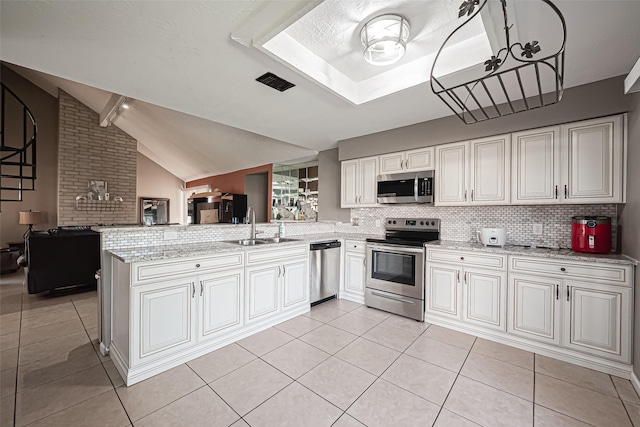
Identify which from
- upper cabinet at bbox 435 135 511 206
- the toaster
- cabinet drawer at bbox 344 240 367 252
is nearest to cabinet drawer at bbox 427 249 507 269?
the toaster

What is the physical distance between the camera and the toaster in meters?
2.76

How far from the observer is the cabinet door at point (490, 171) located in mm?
2785

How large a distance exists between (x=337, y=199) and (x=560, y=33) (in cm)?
329

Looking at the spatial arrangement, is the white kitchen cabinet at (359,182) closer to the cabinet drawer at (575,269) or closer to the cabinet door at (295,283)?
the cabinet door at (295,283)

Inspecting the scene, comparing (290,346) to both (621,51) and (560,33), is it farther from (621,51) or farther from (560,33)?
(621,51)

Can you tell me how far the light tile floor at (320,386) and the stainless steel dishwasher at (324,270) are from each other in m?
0.77

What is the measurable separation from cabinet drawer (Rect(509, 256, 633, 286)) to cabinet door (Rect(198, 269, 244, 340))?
262 centimetres

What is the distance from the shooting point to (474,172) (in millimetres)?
3000

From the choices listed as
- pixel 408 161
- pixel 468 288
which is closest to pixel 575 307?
pixel 468 288

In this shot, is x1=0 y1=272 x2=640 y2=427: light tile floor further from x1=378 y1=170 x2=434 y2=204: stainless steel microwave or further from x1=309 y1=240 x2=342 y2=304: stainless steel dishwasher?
x1=378 y1=170 x2=434 y2=204: stainless steel microwave

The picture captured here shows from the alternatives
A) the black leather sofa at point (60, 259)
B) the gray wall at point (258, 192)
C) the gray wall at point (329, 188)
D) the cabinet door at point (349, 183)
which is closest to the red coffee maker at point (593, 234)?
the cabinet door at point (349, 183)

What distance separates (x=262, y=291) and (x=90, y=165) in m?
6.49

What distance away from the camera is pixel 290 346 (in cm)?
246

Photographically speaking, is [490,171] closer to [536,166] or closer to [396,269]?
[536,166]
